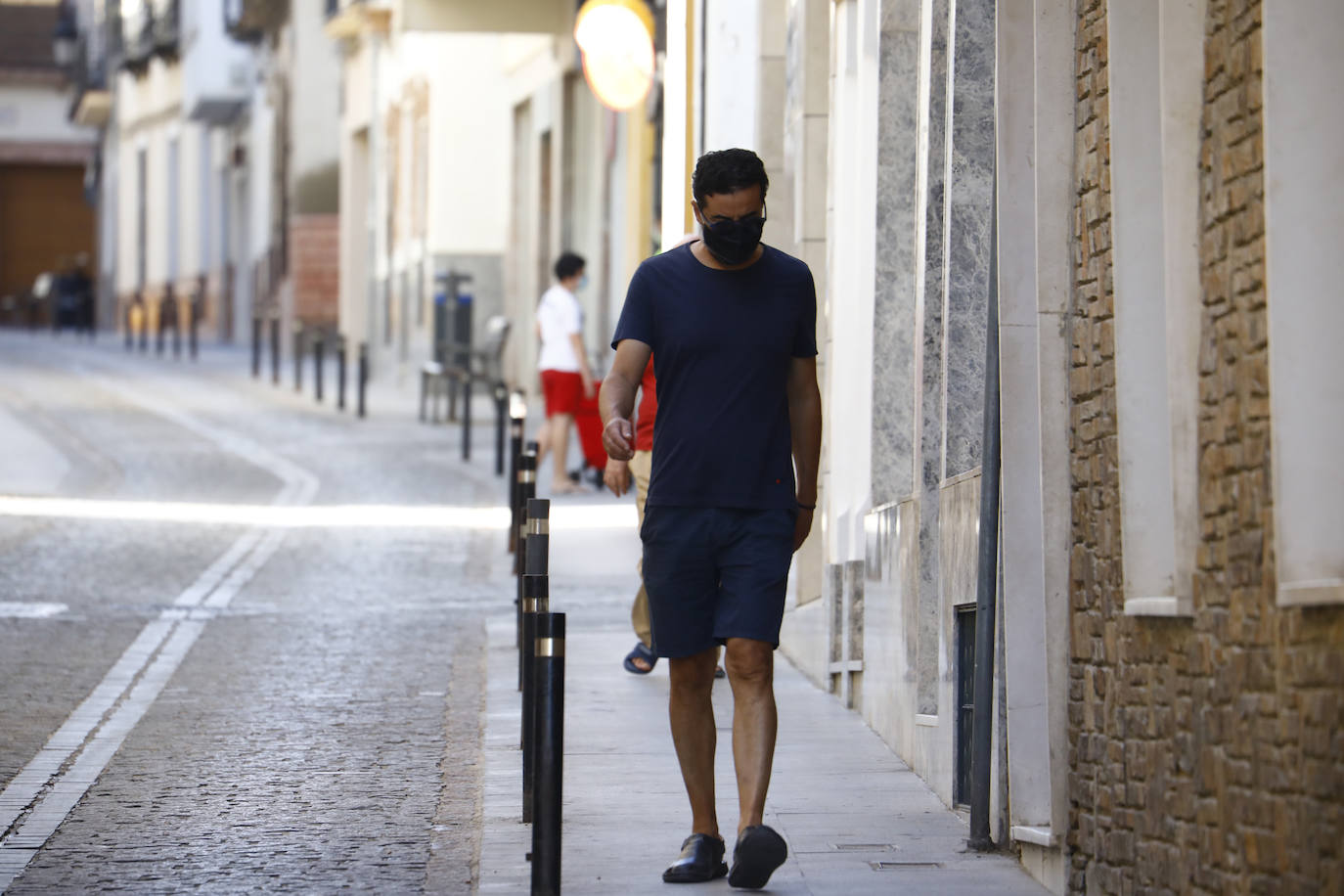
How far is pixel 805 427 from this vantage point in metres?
6.60

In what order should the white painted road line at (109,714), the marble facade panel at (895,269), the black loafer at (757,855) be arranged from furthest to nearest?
1. the marble facade panel at (895,269)
2. the white painted road line at (109,714)
3. the black loafer at (757,855)

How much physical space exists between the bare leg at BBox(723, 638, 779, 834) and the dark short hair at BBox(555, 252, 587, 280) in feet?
34.9

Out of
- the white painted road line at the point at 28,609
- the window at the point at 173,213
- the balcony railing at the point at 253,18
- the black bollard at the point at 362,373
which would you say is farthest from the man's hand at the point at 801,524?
the window at the point at 173,213

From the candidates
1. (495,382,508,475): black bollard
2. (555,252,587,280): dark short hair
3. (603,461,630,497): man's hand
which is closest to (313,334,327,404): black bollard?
(495,382,508,475): black bollard

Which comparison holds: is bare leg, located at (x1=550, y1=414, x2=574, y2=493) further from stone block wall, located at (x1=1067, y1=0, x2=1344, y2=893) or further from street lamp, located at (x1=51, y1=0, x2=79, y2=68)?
street lamp, located at (x1=51, y1=0, x2=79, y2=68)

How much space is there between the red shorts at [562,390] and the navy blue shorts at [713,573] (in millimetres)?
11966

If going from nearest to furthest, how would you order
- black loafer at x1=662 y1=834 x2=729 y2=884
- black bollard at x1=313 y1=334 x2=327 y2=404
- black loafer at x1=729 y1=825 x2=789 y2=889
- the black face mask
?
black loafer at x1=729 y1=825 x2=789 y2=889
the black face mask
black loafer at x1=662 y1=834 x2=729 y2=884
black bollard at x1=313 y1=334 x2=327 y2=404

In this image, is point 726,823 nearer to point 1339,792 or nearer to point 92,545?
point 1339,792

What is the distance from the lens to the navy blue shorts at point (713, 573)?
6.38 meters

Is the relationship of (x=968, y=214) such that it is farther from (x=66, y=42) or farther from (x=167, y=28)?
(x=66, y=42)

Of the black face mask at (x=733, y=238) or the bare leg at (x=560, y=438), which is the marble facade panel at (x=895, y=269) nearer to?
the black face mask at (x=733, y=238)

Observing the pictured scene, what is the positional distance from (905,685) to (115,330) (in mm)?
55379

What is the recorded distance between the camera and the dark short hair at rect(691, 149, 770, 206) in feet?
20.9

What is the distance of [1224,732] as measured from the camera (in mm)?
5273
